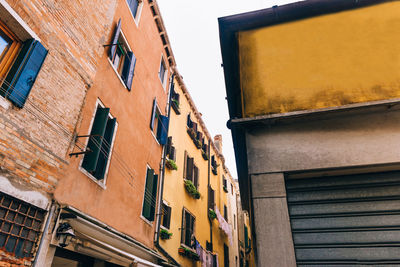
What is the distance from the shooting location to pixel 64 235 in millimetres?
4988

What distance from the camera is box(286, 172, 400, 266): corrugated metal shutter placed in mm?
3666

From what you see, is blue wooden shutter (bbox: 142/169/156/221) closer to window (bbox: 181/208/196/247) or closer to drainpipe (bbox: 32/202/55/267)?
window (bbox: 181/208/196/247)

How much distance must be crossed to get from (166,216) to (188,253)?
2288mm

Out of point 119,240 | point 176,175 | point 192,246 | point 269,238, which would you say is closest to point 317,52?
point 269,238

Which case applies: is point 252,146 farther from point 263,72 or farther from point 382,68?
point 382,68

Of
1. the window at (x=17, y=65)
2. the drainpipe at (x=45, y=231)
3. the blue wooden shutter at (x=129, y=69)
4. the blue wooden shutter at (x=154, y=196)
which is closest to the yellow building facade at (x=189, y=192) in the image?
the blue wooden shutter at (x=154, y=196)

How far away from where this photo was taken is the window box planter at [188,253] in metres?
11.9

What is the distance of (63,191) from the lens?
5.42 metres

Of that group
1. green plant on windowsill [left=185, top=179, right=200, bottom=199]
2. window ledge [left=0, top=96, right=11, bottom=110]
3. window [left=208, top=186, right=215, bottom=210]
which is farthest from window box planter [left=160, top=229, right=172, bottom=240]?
window ledge [left=0, top=96, right=11, bottom=110]

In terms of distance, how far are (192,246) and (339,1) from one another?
11.7 m

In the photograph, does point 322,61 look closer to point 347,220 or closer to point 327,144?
point 327,144

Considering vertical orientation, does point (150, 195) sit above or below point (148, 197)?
above

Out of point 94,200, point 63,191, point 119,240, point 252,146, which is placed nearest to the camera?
point 252,146

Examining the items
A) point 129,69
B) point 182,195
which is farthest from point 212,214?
point 129,69
